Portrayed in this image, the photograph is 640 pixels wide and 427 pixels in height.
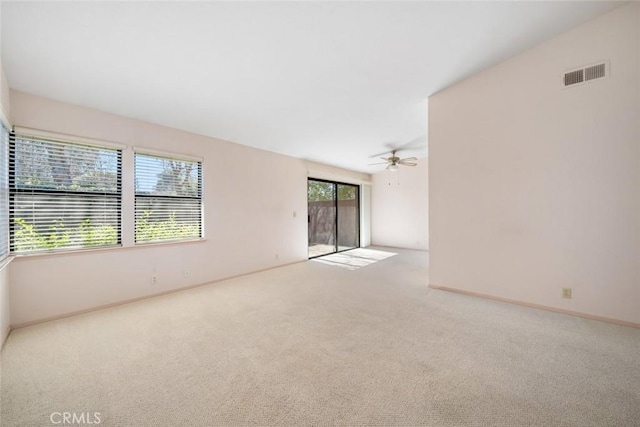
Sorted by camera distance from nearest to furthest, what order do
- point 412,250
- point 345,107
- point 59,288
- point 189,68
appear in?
point 189,68, point 59,288, point 345,107, point 412,250

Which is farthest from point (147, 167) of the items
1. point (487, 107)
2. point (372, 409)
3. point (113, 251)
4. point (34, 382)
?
point (487, 107)

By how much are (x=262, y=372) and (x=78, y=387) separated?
124cm

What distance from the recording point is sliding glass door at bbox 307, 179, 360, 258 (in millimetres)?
6406

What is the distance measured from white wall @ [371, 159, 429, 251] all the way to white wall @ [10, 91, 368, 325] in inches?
130

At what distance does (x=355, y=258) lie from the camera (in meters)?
6.25

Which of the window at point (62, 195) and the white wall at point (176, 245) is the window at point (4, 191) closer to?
the window at point (62, 195)

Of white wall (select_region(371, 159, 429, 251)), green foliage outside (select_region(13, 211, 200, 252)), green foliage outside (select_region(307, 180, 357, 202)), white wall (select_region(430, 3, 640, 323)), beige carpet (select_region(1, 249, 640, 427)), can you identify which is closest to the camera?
beige carpet (select_region(1, 249, 640, 427))

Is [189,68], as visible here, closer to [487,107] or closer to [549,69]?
[487,107]

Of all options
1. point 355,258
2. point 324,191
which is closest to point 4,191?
point 324,191

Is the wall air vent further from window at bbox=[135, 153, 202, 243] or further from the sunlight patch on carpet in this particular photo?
window at bbox=[135, 153, 202, 243]

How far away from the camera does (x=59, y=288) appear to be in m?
2.77

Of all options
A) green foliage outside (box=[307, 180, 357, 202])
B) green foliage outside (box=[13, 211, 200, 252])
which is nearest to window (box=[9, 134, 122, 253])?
green foliage outside (box=[13, 211, 200, 252])

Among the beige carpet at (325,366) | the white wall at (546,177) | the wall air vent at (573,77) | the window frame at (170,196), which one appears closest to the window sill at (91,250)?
the window frame at (170,196)

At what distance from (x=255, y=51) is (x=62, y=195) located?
2708mm
